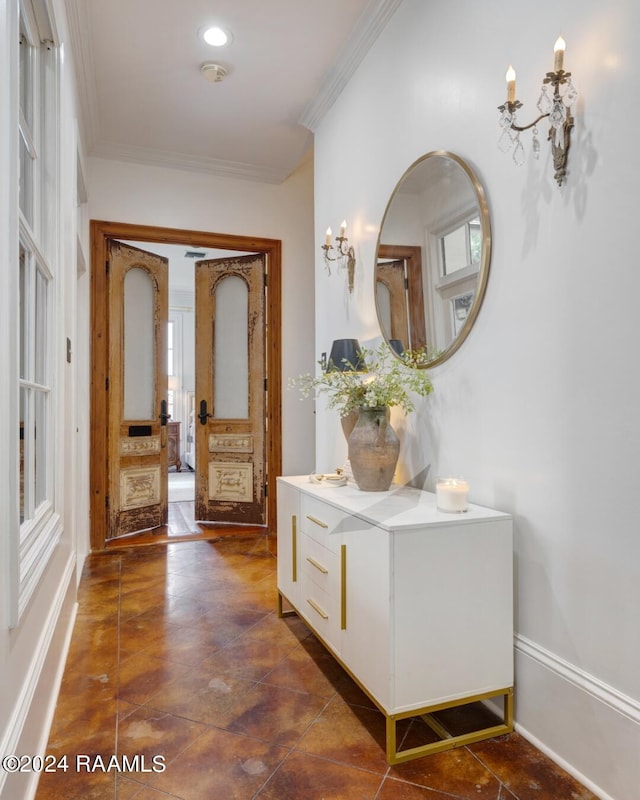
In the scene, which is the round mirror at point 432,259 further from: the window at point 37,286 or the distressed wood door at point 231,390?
the distressed wood door at point 231,390

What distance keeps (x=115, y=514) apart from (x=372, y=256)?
292cm

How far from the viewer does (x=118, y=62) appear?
309 centimetres

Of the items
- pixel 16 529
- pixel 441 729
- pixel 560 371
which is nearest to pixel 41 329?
pixel 16 529

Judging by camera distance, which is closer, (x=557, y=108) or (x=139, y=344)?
(x=557, y=108)

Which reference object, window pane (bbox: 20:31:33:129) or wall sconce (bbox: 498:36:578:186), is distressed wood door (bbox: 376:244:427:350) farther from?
window pane (bbox: 20:31:33:129)

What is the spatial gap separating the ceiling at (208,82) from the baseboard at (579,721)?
288cm

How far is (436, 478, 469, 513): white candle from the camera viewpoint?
69.4 inches

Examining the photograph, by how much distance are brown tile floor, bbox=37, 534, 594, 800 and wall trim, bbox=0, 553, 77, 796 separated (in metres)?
0.07

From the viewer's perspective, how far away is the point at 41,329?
80.3 inches

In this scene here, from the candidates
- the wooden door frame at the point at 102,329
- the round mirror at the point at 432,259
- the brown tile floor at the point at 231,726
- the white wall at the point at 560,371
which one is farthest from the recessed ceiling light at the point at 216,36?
the brown tile floor at the point at 231,726

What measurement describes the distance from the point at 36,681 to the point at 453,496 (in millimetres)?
1350

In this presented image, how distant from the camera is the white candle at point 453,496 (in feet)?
5.78

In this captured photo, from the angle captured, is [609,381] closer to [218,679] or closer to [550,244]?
[550,244]

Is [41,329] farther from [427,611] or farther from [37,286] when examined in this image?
[427,611]
